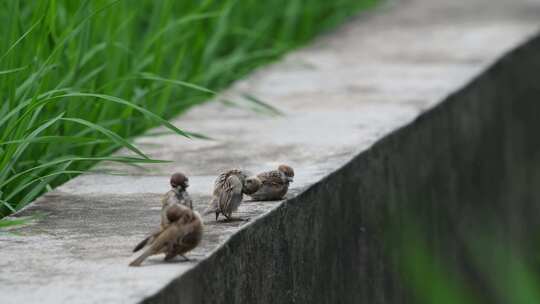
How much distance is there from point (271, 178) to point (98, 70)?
1.11m

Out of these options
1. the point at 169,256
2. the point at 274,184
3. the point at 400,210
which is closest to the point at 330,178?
the point at 274,184

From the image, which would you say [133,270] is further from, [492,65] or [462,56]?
[462,56]

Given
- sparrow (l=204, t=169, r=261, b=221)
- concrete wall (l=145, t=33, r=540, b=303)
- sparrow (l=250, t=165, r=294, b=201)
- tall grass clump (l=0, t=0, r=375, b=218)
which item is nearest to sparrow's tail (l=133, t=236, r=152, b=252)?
concrete wall (l=145, t=33, r=540, b=303)

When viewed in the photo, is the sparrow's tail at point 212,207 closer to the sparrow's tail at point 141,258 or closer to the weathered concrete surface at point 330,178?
the weathered concrete surface at point 330,178

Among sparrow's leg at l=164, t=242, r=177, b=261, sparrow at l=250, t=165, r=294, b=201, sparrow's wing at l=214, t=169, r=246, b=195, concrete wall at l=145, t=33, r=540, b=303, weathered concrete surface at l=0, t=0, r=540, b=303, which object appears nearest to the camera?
sparrow's leg at l=164, t=242, r=177, b=261

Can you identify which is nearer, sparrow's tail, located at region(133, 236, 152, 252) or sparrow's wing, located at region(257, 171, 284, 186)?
sparrow's tail, located at region(133, 236, 152, 252)

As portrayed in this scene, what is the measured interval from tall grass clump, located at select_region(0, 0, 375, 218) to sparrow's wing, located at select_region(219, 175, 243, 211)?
0.81ft

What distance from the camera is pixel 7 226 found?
355cm

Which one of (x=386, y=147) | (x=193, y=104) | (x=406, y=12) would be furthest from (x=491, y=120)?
(x=406, y=12)

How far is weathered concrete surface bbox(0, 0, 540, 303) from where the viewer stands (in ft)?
10.8

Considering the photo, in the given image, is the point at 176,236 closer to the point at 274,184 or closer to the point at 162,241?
the point at 162,241

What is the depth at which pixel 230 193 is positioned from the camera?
3697 mm

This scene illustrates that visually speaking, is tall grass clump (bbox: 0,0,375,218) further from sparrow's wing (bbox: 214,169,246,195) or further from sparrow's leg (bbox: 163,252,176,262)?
sparrow's leg (bbox: 163,252,176,262)

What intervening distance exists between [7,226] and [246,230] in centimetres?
62
